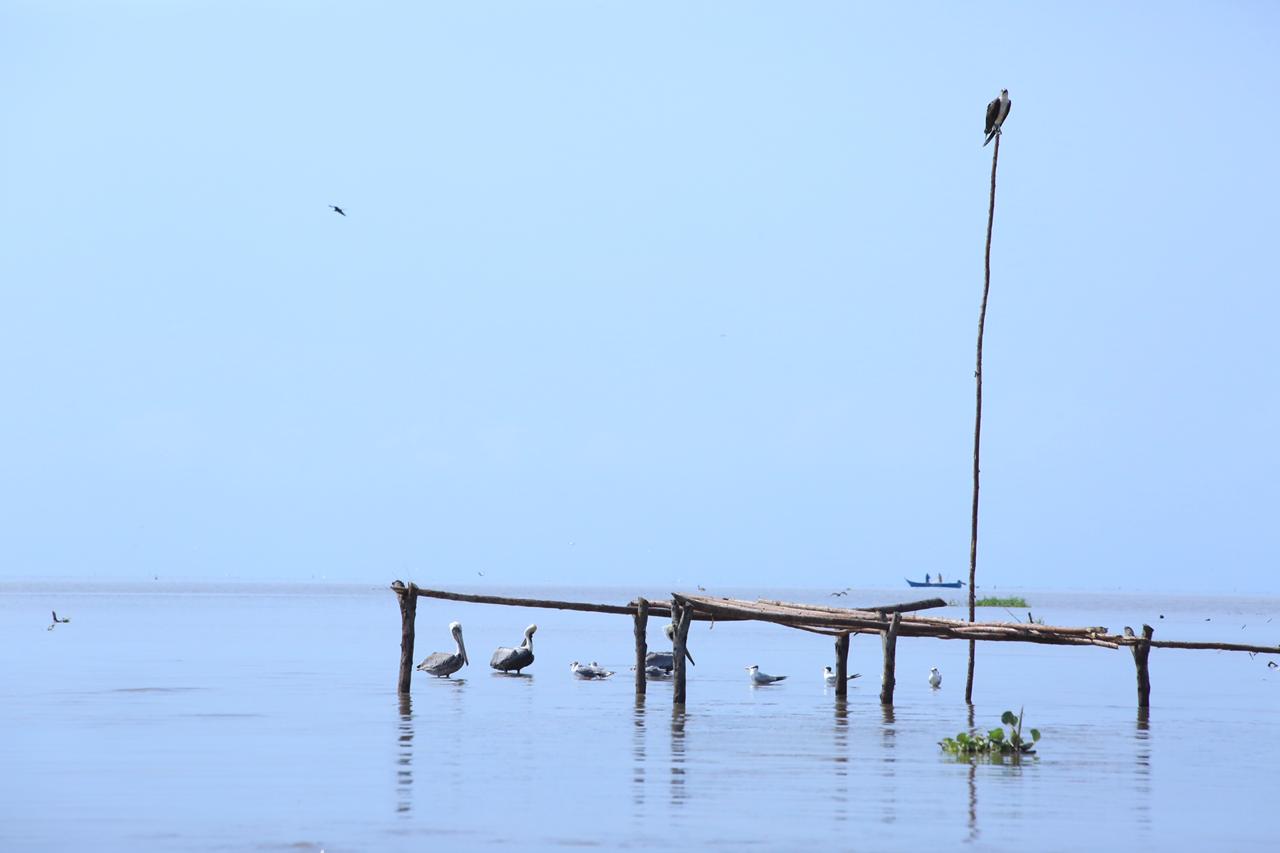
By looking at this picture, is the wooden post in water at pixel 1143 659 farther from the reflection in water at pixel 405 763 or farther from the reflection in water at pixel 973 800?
the reflection in water at pixel 405 763

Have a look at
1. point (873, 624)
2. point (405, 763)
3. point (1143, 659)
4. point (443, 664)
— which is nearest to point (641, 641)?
point (873, 624)

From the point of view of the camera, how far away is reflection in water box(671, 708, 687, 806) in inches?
633

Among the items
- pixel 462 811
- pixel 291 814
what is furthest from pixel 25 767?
pixel 462 811

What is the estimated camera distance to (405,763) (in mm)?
18500

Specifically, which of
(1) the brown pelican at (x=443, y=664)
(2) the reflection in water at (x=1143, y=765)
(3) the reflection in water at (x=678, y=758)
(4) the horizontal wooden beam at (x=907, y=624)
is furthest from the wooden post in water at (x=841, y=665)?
(1) the brown pelican at (x=443, y=664)

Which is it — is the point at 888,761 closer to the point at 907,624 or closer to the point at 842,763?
the point at 842,763

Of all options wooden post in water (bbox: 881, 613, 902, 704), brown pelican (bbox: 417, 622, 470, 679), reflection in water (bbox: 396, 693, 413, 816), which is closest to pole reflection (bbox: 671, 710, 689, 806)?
reflection in water (bbox: 396, 693, 413, 816)

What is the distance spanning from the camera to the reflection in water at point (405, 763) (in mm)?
15523

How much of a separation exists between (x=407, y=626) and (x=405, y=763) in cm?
863

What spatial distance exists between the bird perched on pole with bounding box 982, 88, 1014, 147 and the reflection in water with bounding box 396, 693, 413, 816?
14.0 metres

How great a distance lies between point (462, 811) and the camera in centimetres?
1502

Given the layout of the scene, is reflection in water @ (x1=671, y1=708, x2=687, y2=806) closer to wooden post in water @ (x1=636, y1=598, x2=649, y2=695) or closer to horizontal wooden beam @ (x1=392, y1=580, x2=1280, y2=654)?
horizontal wooden beam @ (x1=392, y1=580, x2=1280, y2=654)

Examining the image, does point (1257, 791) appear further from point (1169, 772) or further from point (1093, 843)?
point (1093, 843)

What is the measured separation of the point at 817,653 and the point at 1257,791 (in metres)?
30.0
